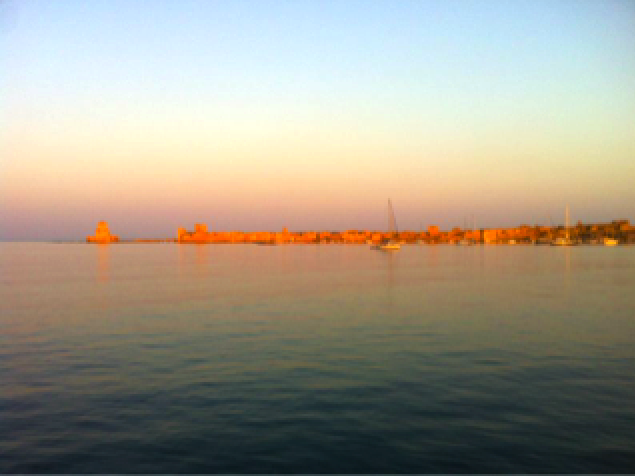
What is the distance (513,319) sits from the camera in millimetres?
39125

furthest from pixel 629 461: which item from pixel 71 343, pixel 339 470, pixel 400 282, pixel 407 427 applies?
pixel 400 282

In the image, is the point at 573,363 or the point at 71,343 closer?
the point at 573,363

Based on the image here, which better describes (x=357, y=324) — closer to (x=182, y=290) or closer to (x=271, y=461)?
(x=271, y=461)

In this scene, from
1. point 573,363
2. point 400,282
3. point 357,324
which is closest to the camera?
point 573,363

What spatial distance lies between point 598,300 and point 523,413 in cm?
3896

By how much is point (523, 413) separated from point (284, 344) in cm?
1497

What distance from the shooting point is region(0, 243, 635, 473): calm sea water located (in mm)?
14477

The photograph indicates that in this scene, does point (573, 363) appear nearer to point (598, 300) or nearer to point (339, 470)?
point (339, 470)

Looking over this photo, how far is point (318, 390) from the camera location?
20562 millimetres

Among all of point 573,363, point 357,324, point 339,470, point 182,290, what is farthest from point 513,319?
point 182,290

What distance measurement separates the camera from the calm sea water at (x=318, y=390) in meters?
14.5

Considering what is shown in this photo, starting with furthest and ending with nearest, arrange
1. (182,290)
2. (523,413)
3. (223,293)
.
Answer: (182,290) < (223,293) < (523,413)

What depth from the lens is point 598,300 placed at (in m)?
51.2

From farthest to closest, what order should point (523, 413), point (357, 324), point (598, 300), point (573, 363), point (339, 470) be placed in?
point (598, 300) → point (357, 324) → point (573, 363) → point (523, 413) → point (339, 470)
